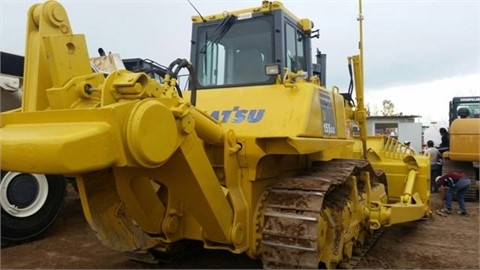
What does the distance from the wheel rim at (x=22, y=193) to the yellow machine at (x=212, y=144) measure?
2.54 meters

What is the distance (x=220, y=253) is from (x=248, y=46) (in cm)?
237

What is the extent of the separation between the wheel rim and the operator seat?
3333 mm

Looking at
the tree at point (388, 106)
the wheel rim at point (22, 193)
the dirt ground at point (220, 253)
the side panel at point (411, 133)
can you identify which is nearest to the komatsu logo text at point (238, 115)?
the dirt ground at point (220, 253)

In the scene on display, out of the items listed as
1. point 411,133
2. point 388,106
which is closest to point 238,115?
point 411,133

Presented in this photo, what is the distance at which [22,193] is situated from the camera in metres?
6.06

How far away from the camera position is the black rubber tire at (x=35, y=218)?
229 inches

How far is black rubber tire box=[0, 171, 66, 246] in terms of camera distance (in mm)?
5828

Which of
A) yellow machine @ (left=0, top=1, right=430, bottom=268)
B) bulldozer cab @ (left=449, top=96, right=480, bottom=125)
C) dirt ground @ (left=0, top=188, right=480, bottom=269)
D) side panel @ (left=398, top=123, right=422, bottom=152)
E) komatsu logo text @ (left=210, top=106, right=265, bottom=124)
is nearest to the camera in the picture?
yellow machine @ (left=0, top=1, right=430, bottom=268)

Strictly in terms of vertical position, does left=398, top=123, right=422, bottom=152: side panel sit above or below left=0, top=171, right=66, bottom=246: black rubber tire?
above

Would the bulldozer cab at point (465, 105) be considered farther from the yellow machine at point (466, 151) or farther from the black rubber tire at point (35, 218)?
the black rubber tire at point (35, 218)

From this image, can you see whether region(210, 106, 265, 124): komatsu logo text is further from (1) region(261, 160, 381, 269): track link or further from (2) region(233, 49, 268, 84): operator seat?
(1) region(261, 160, 381, 269): track link

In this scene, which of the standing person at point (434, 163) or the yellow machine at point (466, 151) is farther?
the standing person at point (434, 163)

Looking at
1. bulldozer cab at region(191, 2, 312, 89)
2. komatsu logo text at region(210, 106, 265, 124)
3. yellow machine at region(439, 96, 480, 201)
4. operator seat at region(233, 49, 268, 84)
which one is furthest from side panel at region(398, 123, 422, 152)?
komatsu logo text at region(210, 106, 265, 124)

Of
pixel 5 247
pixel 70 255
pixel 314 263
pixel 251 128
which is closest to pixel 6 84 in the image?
pixel 5 247
